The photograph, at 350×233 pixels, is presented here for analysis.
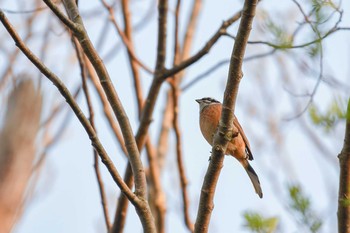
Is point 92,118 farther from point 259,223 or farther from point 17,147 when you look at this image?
point 17,147

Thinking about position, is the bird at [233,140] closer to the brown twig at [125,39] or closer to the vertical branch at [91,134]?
the brown twig at [125,39]

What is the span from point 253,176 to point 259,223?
103 inches

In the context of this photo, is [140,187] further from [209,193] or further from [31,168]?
[31,168]

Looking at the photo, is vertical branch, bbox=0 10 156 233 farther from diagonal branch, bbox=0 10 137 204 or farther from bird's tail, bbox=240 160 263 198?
bird's tail, bbox=240 160 263 198

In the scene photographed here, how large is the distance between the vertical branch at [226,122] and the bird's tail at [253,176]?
1.64 metres

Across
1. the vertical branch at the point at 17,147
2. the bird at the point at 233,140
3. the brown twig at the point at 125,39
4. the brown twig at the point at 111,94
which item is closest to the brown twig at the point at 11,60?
the vertical branch at the point at 17,147

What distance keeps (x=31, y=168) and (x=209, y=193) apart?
133 inches

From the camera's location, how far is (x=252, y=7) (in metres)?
2.96

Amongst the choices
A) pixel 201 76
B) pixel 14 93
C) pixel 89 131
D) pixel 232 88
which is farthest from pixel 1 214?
pixel 232 88

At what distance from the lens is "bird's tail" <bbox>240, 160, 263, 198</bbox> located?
16.3ft

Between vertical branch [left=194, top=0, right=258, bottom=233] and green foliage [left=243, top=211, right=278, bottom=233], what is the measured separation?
58 centimetres

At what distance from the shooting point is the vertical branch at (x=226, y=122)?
300cm

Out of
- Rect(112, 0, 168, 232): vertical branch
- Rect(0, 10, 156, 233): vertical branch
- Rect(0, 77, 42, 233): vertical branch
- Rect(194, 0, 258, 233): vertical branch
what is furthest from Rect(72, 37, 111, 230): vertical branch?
Rect(0, 77, 42, 233): vertical branch

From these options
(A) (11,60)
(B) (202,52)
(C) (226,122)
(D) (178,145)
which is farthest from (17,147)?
(C) (226,122)
